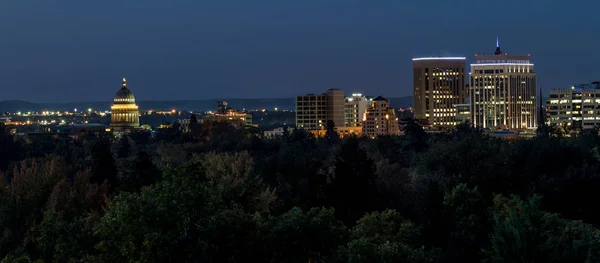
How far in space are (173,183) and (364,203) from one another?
19087 millimetres

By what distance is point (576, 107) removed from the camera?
179375 mm

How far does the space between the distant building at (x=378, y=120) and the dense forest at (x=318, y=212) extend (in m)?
129

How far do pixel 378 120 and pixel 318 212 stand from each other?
16712cm

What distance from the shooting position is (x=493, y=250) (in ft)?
101

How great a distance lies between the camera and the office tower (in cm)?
17775

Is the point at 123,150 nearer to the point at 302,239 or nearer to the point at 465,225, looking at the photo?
the point at 465,225

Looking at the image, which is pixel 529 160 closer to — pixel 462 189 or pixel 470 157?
pixel 470 157

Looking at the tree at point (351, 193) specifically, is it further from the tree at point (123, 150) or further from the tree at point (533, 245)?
the tree at point (123, 150)

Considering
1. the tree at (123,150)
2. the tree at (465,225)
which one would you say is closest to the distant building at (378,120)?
the tree at (123,150)

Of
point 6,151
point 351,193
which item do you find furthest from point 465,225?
point 6,151

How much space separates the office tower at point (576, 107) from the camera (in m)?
178

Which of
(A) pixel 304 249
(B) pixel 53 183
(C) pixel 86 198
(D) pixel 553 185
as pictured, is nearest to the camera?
(A) pixel 304 249

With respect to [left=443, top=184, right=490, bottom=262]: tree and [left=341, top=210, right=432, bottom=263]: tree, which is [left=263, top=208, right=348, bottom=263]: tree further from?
[left=443, top=184, right=490, bottom=262]: tree

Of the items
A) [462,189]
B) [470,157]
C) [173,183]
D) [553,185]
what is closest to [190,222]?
[173,183]
